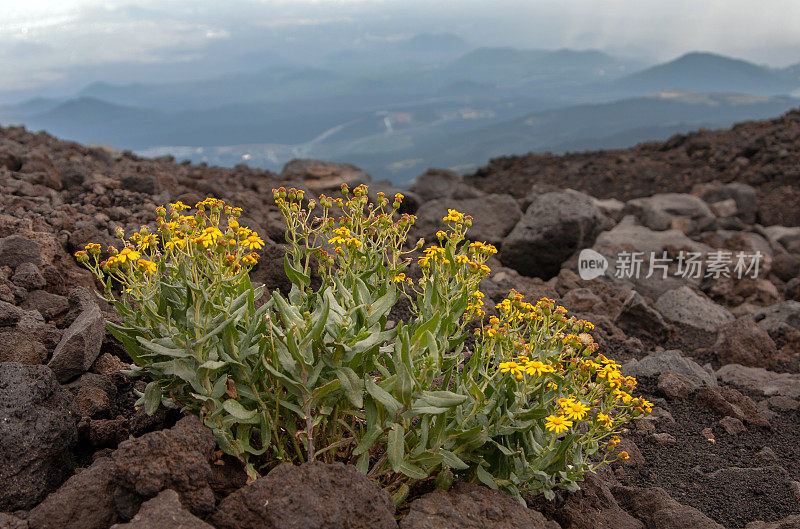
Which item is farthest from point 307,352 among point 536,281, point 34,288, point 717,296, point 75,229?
point 717,296

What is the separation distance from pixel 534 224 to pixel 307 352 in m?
8.47

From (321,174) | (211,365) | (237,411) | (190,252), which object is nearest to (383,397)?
(237,411)

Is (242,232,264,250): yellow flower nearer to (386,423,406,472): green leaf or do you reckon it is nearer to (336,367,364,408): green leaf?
(336,367,364,408): green leaf

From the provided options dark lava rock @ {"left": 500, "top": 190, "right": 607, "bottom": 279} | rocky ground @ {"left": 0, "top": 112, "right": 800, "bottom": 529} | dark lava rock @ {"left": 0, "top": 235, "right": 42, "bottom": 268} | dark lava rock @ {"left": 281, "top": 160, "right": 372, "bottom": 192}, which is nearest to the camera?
rocky ground @ {"left": 0, "top": 112, "right": 800, "bottom": 529}

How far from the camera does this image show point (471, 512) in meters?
3.05

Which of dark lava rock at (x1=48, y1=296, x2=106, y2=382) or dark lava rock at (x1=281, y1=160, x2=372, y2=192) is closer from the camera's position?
dark lava rock at (x1=48, y1=296, x2=106, y2=382)

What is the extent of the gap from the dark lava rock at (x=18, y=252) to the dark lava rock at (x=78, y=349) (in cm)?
163

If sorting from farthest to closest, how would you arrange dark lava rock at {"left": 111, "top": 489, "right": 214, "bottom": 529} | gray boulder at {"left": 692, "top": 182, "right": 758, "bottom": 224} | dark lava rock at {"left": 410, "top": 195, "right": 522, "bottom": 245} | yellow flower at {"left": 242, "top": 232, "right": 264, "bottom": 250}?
gray boulder at {"left": 692, "top": 182, "right": 758, "bottom": 224}
dark lava rock at {"left": 410, "top": 195, "right": 522, "bottom": 245}
yellow flower at {"left": 242, "top": 232, "right": 264, "bottom": 250}
dark lava rock at {"left": 111, "top": 489, "right": 214, "bottom": 529}

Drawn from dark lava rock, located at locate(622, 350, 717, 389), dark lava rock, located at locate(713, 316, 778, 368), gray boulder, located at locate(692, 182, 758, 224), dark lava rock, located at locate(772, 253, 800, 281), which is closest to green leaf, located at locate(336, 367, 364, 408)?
dark lava rock, located at locate(622, 350, 717, 389)

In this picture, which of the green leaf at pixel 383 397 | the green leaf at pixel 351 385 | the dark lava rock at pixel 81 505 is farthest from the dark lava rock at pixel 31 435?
the green leaf at pixel 383 397

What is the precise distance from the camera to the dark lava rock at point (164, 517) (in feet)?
8.44

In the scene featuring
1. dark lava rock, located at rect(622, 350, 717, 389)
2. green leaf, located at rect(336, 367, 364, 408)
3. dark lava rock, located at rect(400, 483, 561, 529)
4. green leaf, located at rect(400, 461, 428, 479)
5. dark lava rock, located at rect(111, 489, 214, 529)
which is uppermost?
green leaf, located at rect(336, 367, 364, 408)

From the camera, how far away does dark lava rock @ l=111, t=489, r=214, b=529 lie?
2572mm

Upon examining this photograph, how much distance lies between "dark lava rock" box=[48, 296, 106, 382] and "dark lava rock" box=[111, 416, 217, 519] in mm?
1300
